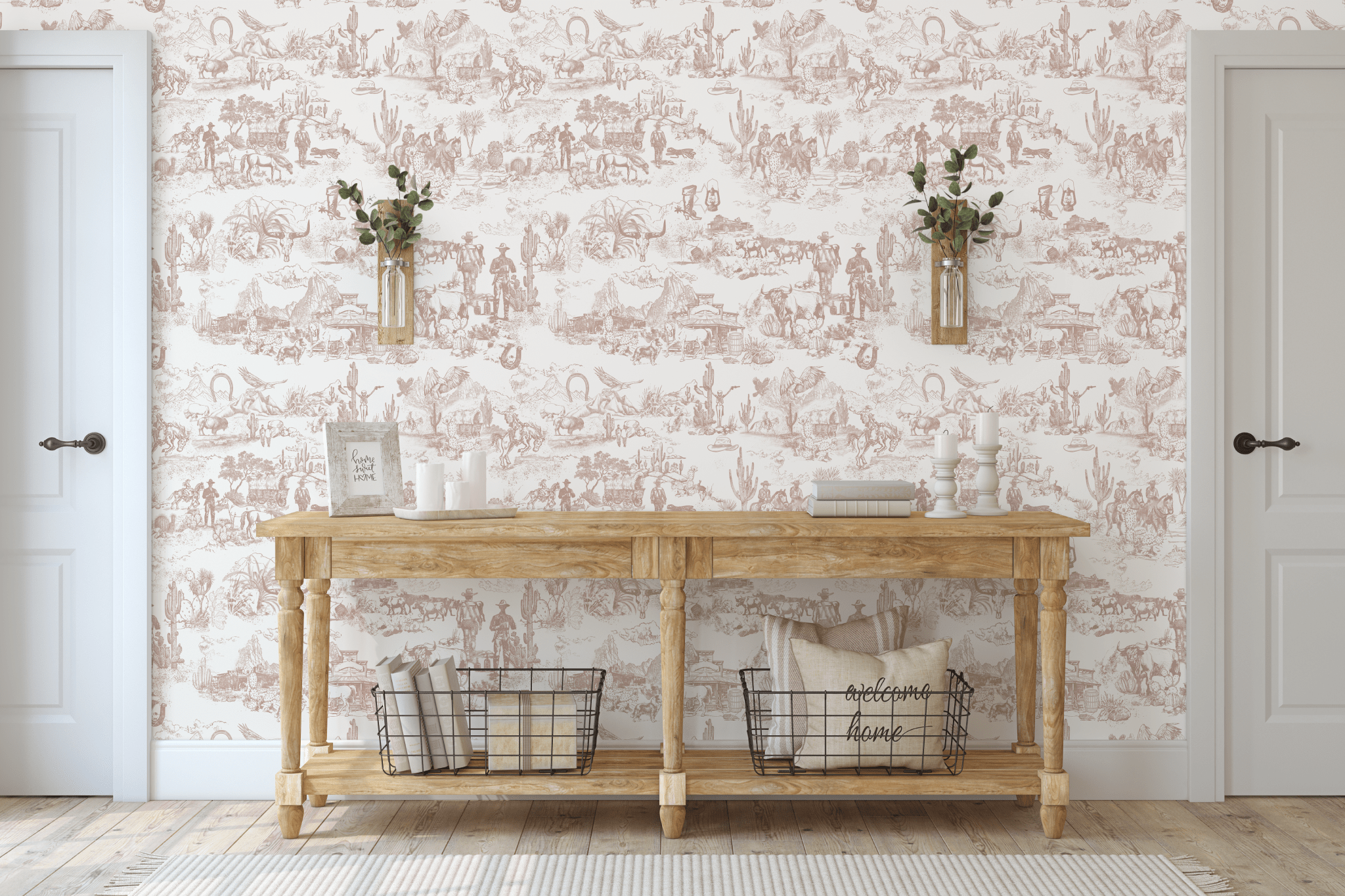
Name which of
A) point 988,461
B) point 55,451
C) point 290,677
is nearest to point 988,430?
point 988,461

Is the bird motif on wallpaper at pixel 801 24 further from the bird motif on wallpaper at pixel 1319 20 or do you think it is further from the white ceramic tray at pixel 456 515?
the white ceramic tray at pixel 456 515

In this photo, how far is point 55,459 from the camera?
2.63m

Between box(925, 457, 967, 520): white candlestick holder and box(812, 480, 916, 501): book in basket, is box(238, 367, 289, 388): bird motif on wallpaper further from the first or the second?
box(925, 457, 967, 520): white candlestick holder

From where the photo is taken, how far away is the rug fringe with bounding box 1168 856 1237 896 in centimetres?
202

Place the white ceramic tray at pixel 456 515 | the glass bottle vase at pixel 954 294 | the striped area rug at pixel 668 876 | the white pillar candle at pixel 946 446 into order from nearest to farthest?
1. the striped area rug at pixel 668 876
2. the white ceramic tray at pixel 456 515
3. the white pillar candle at pixel 946 446
4. the glass bottle vase at pixel 954 294

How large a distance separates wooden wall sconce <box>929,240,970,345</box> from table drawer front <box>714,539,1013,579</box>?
618 mm

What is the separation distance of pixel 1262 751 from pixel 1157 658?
0.38 metres

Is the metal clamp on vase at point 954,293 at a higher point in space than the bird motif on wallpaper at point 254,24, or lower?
lower

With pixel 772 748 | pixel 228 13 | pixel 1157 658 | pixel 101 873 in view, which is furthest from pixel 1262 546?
pixel 228 13

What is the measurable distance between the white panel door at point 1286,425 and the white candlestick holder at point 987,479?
0.70 meters

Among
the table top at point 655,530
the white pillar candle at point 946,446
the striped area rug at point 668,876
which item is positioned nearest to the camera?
the striped area rug at point 668,876

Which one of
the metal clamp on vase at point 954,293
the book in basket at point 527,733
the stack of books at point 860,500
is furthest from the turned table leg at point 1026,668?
the book in basket at point 527,733

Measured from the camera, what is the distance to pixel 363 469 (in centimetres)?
239

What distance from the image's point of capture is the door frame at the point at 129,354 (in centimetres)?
257
